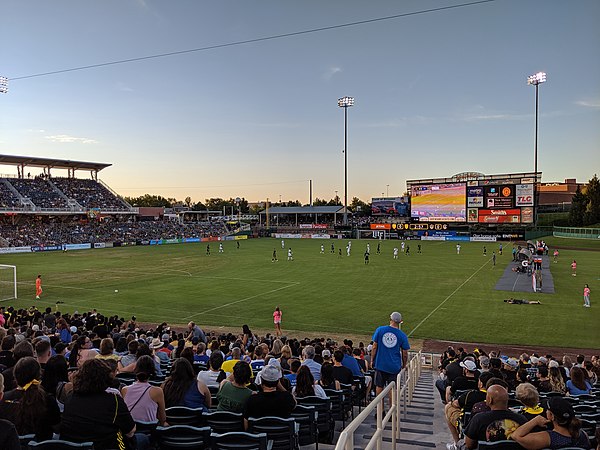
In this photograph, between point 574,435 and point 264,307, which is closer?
point 574,435

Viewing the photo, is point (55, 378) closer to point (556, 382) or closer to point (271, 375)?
point (271, 375)

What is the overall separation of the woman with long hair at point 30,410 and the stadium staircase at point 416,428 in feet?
10.9

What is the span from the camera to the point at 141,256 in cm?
5531

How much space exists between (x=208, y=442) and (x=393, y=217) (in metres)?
102

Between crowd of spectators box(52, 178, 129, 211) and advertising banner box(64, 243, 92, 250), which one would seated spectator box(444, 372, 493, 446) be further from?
crowd of spectators box(52, 178, 129, 211)

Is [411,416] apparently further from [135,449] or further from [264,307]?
[264,307]

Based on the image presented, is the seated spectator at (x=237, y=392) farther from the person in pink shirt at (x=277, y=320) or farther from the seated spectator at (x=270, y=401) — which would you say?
the person in pink shirt at (x=277, y=320)

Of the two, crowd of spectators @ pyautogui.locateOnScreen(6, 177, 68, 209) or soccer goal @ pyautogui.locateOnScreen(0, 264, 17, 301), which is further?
crowd of spectators @ pyautogui.locateOnScreen(6, 177, 68, 209)

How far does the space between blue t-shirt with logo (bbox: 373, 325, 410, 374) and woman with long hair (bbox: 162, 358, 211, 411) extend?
11.4 feet

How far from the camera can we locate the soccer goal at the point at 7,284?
1131 inches

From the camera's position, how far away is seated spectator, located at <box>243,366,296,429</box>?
17.2ft

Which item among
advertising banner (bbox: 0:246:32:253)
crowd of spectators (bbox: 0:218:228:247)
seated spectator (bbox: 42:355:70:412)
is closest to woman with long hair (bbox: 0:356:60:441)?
seated spectator (bbox: 42:355:70:412)

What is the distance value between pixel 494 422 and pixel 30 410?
15.4 ft

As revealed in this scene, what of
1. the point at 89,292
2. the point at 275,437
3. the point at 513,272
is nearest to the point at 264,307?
the point at 89,292
